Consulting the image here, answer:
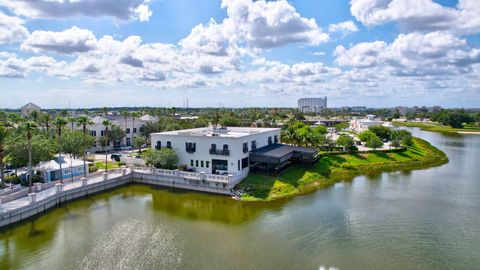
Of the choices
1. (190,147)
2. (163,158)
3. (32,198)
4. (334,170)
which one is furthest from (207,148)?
(334,170)

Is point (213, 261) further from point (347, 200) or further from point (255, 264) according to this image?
point (347, 200)

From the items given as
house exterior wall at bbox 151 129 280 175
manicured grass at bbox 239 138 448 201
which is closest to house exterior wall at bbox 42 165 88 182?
house exterior wall at bbox 151 129 280 175

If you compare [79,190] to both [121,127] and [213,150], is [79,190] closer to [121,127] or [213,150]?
[213,150]

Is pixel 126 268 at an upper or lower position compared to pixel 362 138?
lower

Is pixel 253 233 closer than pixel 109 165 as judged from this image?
Yes

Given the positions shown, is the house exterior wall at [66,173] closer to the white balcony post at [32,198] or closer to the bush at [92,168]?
the bush at [92,168]

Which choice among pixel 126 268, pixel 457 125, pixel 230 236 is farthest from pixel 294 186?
pixel 457 125
